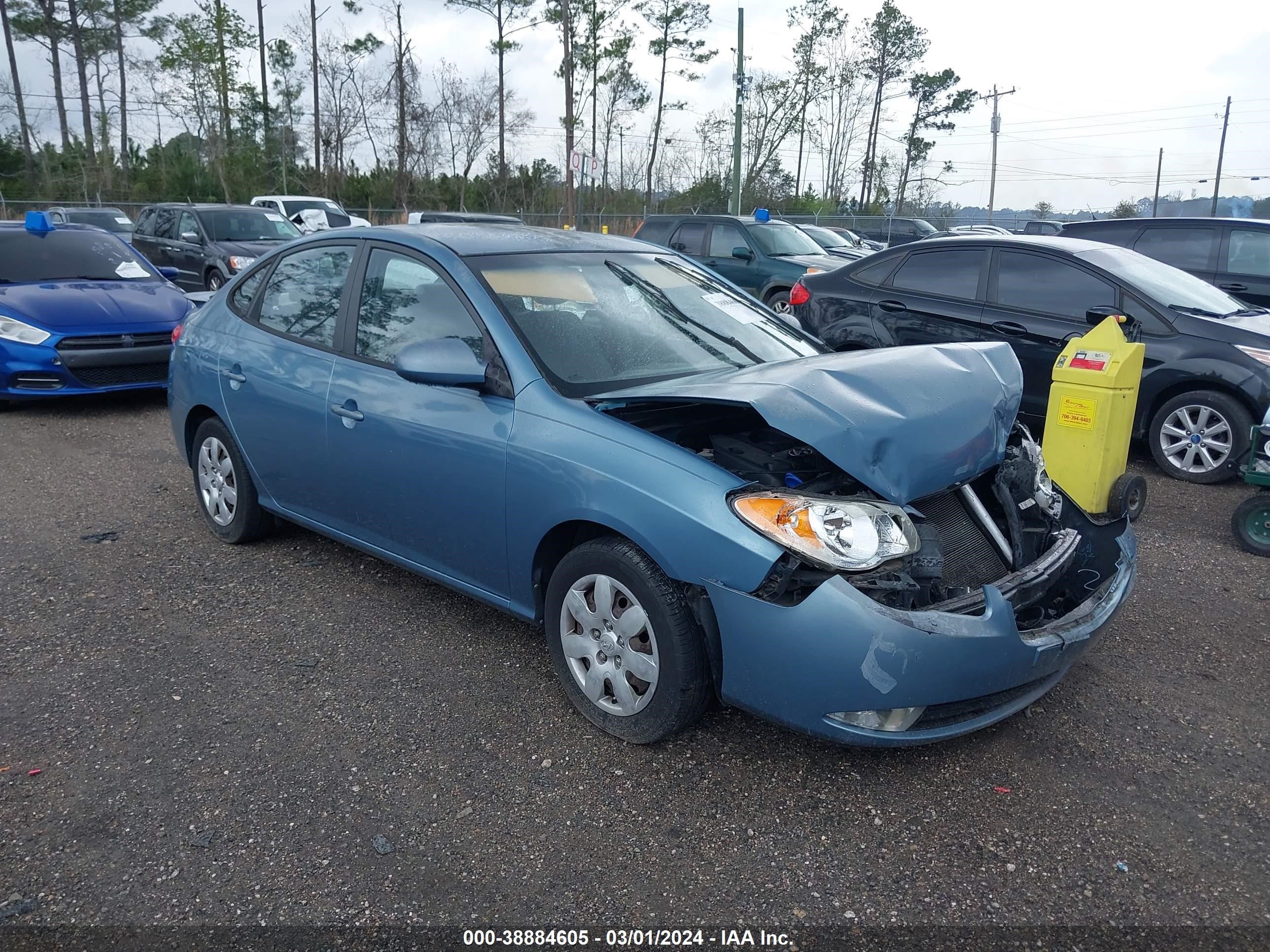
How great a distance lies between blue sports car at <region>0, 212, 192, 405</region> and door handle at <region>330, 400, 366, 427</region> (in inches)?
179

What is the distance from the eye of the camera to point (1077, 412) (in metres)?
5.28

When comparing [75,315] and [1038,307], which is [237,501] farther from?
[1038,307]

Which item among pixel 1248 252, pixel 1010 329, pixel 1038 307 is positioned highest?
pixel 1248 252

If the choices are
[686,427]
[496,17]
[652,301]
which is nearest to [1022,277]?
[652,301]

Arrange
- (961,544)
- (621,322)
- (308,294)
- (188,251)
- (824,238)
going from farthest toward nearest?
(824,238) → (188,251) → (308,294) → (621,322) → (961,544)

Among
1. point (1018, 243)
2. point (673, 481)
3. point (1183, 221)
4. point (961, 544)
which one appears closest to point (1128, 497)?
point (961, 544)

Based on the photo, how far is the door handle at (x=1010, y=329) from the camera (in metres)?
6.82

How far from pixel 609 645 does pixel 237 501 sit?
2.63 meters

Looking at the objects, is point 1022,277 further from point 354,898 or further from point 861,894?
point 354,898

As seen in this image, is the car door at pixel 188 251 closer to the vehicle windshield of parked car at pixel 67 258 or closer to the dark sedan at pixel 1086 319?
the vehicle windshield of parked car at pixel 67 258

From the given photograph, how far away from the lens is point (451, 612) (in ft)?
13.8

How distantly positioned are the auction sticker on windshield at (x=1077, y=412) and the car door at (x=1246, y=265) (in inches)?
179

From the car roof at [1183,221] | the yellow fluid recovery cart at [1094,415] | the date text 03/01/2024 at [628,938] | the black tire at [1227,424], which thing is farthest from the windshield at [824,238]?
the date text 03/01/2024 at [628,938]

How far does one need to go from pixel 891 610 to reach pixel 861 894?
2.46ft
